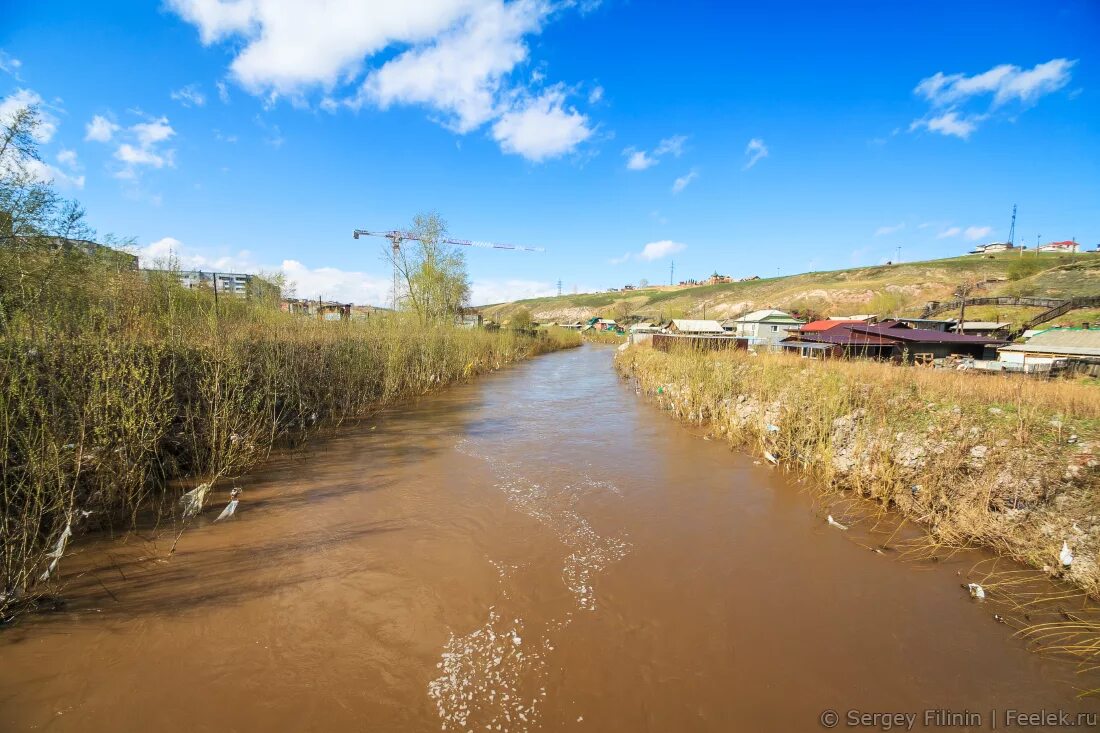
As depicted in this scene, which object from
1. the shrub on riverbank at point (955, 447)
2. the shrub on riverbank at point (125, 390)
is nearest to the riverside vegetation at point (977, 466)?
the shrub on riverbank at point (955, 447)

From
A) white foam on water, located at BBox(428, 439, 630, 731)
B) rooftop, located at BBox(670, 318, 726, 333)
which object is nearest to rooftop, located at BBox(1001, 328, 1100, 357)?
rooftop, located at BBox(670, 318, 726, 333)

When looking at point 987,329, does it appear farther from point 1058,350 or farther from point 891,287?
point 891,287

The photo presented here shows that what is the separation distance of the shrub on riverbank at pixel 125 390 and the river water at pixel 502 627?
0.63 metres

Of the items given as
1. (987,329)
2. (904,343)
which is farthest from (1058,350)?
(987,329)

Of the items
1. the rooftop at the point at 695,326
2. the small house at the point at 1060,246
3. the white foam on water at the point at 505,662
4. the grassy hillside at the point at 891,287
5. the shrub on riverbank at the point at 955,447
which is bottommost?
the white foam on water at the point at 505,662

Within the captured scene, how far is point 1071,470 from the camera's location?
425 centimetres

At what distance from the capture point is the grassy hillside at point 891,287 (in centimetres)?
4559

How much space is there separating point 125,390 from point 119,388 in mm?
298

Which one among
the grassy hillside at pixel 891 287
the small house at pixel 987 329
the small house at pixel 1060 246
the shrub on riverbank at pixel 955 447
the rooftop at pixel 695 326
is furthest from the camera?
the small house at pixel 1060 246

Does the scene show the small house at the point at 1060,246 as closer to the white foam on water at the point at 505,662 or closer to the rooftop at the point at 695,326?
the rooftop at the point at 695,326

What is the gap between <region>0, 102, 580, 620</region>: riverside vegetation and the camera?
344cm

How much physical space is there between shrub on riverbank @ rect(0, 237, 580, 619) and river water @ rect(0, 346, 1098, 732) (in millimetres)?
625

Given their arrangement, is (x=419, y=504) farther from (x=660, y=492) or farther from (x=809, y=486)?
(x=809, y=486)

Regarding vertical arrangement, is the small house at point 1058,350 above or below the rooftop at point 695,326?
below
